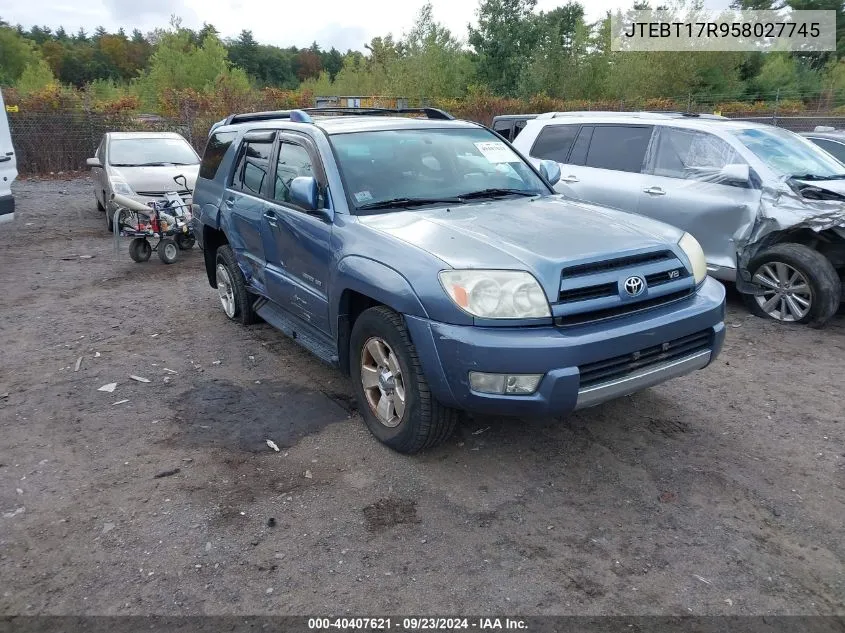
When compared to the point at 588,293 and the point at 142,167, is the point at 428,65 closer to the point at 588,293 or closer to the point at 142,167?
the point at 142,167

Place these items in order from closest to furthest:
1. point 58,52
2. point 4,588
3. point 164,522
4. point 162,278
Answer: point 4,588, point 164,522, point 162,278, point 58,52

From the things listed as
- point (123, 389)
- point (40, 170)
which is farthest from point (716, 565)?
point (40, 170)

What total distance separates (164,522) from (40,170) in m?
18.2

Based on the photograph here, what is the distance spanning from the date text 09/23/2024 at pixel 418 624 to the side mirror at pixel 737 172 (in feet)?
15.6

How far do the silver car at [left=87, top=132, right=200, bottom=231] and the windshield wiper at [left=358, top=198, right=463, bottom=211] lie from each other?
21.1ft

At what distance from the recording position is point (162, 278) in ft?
26.2

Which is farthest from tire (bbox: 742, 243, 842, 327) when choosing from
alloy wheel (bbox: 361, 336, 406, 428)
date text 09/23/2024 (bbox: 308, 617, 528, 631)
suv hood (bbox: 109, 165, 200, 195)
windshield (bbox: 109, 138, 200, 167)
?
windshield (bbox: 109, 138, 200, 167)

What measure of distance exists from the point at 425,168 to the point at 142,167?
7.86 metres

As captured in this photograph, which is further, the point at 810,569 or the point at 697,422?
the point at 697,422

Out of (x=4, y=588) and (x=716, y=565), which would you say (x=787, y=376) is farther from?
(x=4, y=588)

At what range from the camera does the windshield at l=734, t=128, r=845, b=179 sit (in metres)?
6.09

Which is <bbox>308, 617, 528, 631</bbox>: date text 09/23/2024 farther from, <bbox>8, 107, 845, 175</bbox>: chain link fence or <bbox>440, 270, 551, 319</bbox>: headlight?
<bbox>8, 107, 845, 175</bbox>: chain link fence

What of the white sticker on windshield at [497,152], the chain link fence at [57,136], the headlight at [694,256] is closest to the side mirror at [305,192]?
the white sticker on windshield at [497,152]

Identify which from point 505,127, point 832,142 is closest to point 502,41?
point 505,127
